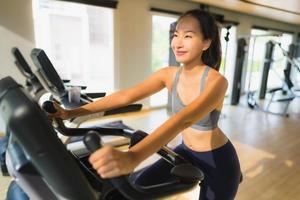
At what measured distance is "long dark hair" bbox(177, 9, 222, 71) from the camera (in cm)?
97

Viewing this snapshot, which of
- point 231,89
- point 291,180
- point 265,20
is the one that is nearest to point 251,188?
point 291,180

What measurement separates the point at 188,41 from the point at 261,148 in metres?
2.81

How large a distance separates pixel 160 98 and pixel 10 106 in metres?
4.93

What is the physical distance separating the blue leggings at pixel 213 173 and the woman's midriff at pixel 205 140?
0.02 metres

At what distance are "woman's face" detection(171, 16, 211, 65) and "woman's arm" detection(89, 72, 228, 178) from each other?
114 millimetres

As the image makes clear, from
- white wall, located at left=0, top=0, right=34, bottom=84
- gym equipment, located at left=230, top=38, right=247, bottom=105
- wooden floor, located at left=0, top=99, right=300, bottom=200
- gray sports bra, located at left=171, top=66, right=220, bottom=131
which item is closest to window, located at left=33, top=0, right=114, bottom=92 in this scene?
white wall, located at left=0, top=0, right=34, bottom=84

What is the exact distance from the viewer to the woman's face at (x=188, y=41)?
96 centimetres

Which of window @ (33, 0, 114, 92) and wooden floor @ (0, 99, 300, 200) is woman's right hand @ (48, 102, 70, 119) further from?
window @ (33, 0, 114, 92)

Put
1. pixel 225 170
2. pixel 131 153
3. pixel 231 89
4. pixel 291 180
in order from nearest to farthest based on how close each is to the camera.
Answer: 1. pixel 131 153
2. pixel 225 170
3. pixel 291 180
4. pixel 231 89

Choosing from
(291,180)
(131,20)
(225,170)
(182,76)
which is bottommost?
(291,180)

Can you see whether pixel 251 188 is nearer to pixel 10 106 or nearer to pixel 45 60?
pixel 45 60

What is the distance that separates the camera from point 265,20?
7.31 metres

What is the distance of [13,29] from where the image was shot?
10.9 feet

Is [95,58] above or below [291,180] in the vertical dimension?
above
